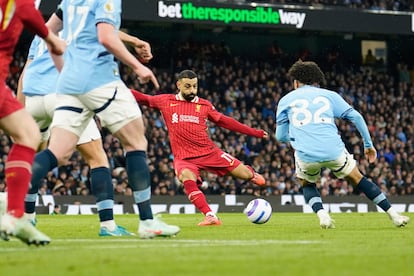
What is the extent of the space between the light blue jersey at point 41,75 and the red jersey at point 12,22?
245 centimetres

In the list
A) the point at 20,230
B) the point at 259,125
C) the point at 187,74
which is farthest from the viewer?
the point at 259,125

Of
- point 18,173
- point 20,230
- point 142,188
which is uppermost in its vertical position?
point 18,173

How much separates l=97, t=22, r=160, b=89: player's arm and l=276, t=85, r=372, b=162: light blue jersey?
3973mm

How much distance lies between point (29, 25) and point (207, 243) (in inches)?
91.9

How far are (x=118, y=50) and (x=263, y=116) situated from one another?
2419 centimetres

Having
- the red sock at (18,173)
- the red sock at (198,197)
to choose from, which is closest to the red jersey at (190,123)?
the red sock at (198,197)

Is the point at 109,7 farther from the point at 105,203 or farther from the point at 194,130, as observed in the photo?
the point at 194,130

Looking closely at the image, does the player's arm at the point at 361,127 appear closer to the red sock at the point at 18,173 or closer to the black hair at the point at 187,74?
the black hair at the point at 187,74

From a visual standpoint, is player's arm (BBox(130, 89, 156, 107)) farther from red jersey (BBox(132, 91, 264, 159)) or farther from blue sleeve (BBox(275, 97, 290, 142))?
blue sleeve (BBox(275, 97, 290, 142))

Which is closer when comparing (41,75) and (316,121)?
(41,75)

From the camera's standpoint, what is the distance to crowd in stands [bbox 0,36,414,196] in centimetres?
2661

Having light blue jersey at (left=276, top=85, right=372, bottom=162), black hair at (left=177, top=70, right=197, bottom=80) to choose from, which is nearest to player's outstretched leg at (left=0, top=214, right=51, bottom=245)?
Answer: light blue jersey at (left=276, top=85, right=372, bottom=162)

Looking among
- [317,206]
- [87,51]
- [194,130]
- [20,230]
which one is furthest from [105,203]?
[194,130]

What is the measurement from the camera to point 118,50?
8.20 metres
